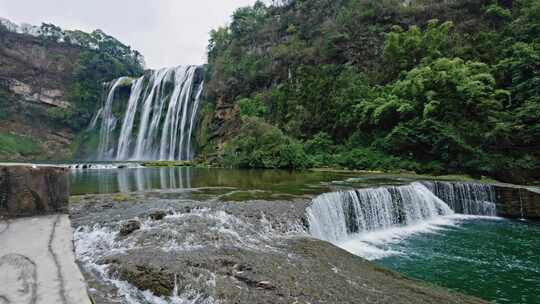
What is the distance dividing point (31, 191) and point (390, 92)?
1869cm

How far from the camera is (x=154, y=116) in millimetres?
33469

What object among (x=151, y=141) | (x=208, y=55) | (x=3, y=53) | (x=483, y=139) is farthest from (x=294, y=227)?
(x=3, y=53)

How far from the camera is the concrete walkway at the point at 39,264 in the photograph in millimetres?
1326

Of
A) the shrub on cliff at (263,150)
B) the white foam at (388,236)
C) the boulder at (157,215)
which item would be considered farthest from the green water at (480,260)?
the shrub on cliff at (263,150)

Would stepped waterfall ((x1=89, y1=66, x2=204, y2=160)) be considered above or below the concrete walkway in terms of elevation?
above

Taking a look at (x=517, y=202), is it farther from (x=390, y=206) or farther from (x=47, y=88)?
(x=47, y=88)

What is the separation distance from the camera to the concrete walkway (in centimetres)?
133

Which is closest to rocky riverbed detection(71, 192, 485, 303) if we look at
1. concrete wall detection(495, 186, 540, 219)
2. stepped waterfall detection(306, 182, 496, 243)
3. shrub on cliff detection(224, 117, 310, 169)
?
stepped waterfall detection(306, 182, 496, 243)

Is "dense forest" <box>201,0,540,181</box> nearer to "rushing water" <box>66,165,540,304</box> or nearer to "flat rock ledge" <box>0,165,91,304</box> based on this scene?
"rushing water" <box>66,165,540,304</box>

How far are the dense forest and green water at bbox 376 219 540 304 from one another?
5.73 m

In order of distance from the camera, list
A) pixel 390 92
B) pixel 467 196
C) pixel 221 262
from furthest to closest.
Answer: pixel 390 92, pixel 467 196, pixel 221 262

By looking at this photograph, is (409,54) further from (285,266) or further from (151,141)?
(151,141)

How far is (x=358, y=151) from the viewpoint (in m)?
→ 16.6

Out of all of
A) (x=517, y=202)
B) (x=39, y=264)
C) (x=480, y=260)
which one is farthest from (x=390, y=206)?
(x=39, y=264)
